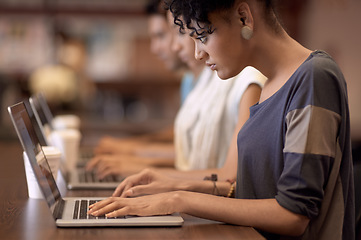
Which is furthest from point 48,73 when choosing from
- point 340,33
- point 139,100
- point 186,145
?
point 186,145

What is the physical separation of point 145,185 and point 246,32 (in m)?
0.47

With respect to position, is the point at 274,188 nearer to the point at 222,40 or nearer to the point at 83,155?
the point at 222,40

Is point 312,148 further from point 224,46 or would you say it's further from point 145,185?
point 145,185

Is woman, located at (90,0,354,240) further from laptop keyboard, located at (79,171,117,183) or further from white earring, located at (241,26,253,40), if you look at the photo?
laptop keyboard, located at (79,171,117,183)

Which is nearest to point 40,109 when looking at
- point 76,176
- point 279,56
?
point 76,176

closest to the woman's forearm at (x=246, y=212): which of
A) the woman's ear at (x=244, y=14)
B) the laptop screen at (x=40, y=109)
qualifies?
the woman's ear at (x=244, y=14)

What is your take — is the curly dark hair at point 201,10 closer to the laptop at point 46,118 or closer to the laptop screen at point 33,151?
the laptop screen at point 33,151

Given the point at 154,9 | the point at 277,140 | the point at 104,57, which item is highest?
the point at 154,9

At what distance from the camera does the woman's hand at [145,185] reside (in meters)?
1.34

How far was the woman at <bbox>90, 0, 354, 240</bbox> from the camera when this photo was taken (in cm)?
109

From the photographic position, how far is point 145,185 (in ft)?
4.47

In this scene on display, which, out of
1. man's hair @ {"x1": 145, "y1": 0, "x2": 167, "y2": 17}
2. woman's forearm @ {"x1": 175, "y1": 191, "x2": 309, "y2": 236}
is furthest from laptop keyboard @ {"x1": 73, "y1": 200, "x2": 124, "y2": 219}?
man's hair @ {"x1": 145, "y1": 0, "x2": 167, "y2": 17}

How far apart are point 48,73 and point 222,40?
4221mm

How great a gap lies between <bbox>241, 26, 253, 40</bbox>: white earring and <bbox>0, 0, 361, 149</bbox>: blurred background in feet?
12.2
